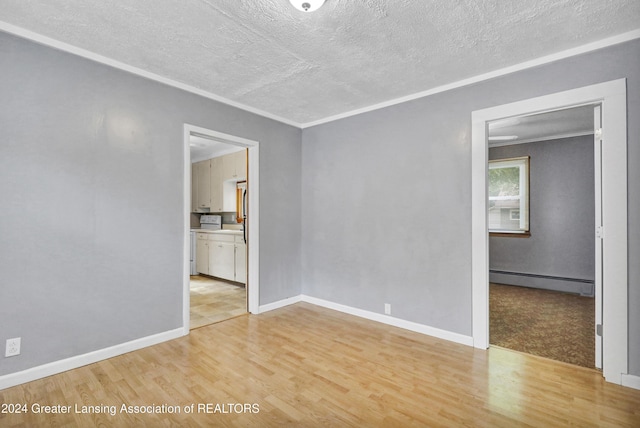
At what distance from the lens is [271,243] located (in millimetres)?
4191

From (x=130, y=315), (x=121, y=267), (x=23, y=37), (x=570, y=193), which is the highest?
(x=23, y=37)

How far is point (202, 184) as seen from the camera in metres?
6.76

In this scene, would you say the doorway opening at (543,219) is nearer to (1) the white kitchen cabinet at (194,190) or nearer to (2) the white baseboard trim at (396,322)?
(2) the white baseboard trim at (396,322)

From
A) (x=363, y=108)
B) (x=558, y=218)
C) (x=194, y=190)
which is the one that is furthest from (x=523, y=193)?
(x=194, y=190)

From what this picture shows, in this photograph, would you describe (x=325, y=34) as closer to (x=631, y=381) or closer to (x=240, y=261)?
(x=631, y=381)

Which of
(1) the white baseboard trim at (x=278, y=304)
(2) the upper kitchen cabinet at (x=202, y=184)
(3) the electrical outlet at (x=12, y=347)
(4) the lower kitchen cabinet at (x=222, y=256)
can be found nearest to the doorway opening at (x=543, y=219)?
(1) the white baseboard trim at (x=278, y=304)

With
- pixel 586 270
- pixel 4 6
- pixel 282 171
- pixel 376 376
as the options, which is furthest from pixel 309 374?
pixel 586 270

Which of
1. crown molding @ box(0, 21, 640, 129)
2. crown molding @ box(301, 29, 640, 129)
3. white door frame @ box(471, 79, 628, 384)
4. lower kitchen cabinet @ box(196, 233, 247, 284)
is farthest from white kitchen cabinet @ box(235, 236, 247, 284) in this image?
white door frame @ box(471, 79, 628, 384)

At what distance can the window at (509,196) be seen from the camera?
5.70 metres

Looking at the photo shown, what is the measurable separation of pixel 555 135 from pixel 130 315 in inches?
263

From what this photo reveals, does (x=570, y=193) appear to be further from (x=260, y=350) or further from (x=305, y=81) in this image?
(x=260, y=350)

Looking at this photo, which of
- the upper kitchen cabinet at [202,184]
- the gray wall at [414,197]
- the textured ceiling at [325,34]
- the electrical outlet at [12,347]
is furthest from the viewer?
the upper kitchen cabinet at [202,184]

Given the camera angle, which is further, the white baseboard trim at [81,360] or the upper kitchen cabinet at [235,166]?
the upper kitchen cabinet at [235,166]

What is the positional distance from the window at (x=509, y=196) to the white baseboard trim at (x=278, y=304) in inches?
155
